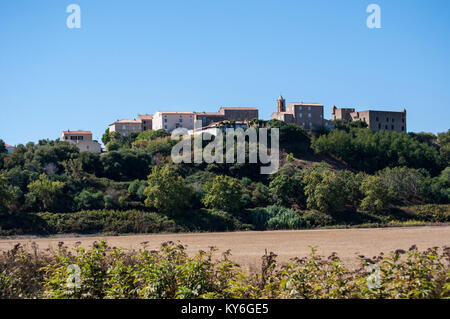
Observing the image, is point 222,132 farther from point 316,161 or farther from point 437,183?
point 437,183

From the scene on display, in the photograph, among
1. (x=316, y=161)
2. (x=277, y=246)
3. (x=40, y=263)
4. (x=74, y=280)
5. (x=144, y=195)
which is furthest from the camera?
(x=316, y=161)

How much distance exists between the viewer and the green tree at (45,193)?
43719 mm

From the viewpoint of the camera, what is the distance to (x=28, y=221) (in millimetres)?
40125

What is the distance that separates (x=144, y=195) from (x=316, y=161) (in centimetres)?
3051

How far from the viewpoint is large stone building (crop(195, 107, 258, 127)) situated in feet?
275

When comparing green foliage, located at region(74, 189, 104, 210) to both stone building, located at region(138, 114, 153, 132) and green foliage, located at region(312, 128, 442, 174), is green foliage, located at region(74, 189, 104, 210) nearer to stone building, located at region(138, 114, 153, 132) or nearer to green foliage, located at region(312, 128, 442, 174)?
green foliage, located at region(312, 128, 442, 174)

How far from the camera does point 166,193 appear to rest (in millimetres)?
44250

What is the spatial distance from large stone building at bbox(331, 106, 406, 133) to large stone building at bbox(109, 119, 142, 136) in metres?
43.2

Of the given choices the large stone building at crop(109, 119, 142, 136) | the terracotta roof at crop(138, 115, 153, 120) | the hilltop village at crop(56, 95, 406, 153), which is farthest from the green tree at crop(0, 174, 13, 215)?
the terracotta roof at crop(138, 115, 153, 120)

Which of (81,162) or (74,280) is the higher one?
(81,162)

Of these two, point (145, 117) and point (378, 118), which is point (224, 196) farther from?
point (378, 118)

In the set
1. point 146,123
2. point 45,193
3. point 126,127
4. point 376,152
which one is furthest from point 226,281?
point 146,123
